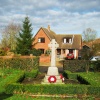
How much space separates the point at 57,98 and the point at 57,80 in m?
5.56

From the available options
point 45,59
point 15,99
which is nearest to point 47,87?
point 15,99

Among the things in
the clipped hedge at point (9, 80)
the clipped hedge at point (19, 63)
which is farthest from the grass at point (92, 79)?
the clipped hedge at point (19, 63)

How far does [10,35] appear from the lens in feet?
194

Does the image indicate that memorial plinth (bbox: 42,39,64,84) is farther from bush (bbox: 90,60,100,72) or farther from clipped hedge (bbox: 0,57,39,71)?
bush (bbox: 90,60,100,72)

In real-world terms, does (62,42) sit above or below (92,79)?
above

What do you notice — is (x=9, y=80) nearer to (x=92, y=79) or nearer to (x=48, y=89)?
(x=48, y=89)

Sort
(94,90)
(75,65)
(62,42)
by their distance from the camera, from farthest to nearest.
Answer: (62,42) → (75,65) → (94,90)

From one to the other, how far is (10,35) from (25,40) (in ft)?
47.8

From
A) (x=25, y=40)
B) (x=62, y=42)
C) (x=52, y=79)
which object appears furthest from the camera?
(x=62, y=42)

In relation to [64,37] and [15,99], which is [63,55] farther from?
[15,99]

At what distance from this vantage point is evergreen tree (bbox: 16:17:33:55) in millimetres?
45375

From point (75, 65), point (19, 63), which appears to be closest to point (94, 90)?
point (75, 65)

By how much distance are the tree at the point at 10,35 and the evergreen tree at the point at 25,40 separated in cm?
1274

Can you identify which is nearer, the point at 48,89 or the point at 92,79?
the point at 48,89
